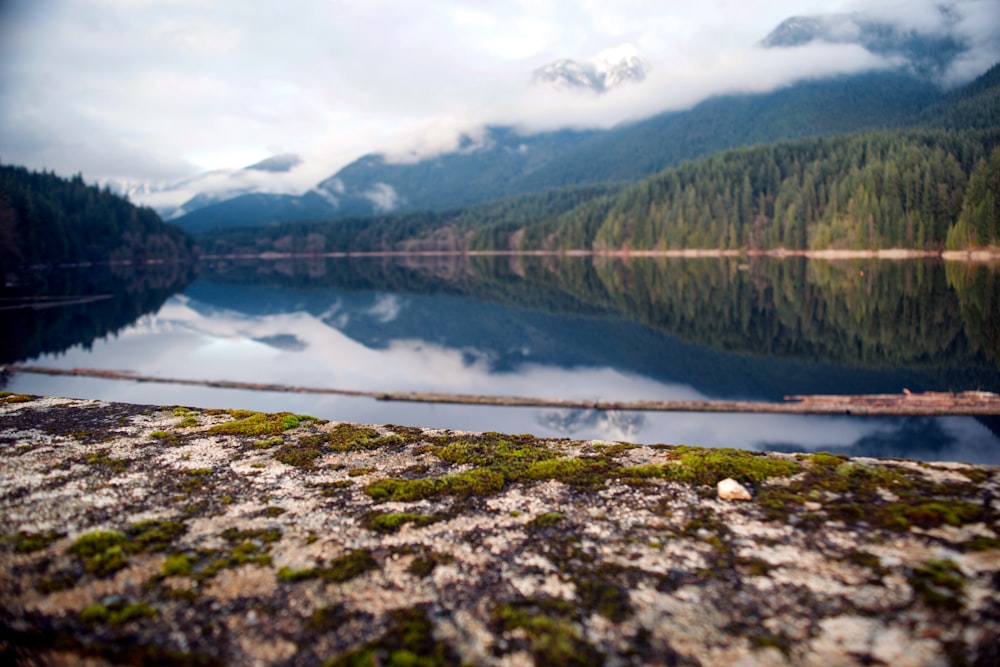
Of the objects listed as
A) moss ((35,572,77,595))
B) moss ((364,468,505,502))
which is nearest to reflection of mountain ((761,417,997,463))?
moss ((364,468,505,502))

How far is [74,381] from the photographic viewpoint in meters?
29.7

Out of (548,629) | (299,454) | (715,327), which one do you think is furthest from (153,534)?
(715,327)

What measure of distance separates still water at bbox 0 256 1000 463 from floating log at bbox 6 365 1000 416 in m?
0.65

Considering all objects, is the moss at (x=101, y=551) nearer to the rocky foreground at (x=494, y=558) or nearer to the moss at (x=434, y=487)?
the rocky foreground at (x=494, y=558)

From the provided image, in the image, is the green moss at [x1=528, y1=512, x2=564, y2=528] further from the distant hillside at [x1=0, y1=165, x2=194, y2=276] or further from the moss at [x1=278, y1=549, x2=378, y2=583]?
the distant hillside at [x1=0, y1=165, x2=194, y2=276]

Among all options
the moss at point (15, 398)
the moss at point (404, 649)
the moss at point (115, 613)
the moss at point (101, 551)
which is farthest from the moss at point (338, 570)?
the moss at point (15, 398)

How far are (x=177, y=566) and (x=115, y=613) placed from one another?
632 millimetres

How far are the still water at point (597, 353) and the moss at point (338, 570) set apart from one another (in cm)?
1620

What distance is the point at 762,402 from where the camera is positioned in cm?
2419

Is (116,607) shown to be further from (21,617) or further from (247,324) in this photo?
(247,324)

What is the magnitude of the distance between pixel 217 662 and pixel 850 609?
4665 mm

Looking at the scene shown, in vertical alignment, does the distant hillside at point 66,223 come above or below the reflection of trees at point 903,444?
above

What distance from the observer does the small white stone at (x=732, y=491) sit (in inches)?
246

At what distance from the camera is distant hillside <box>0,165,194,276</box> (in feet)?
392
